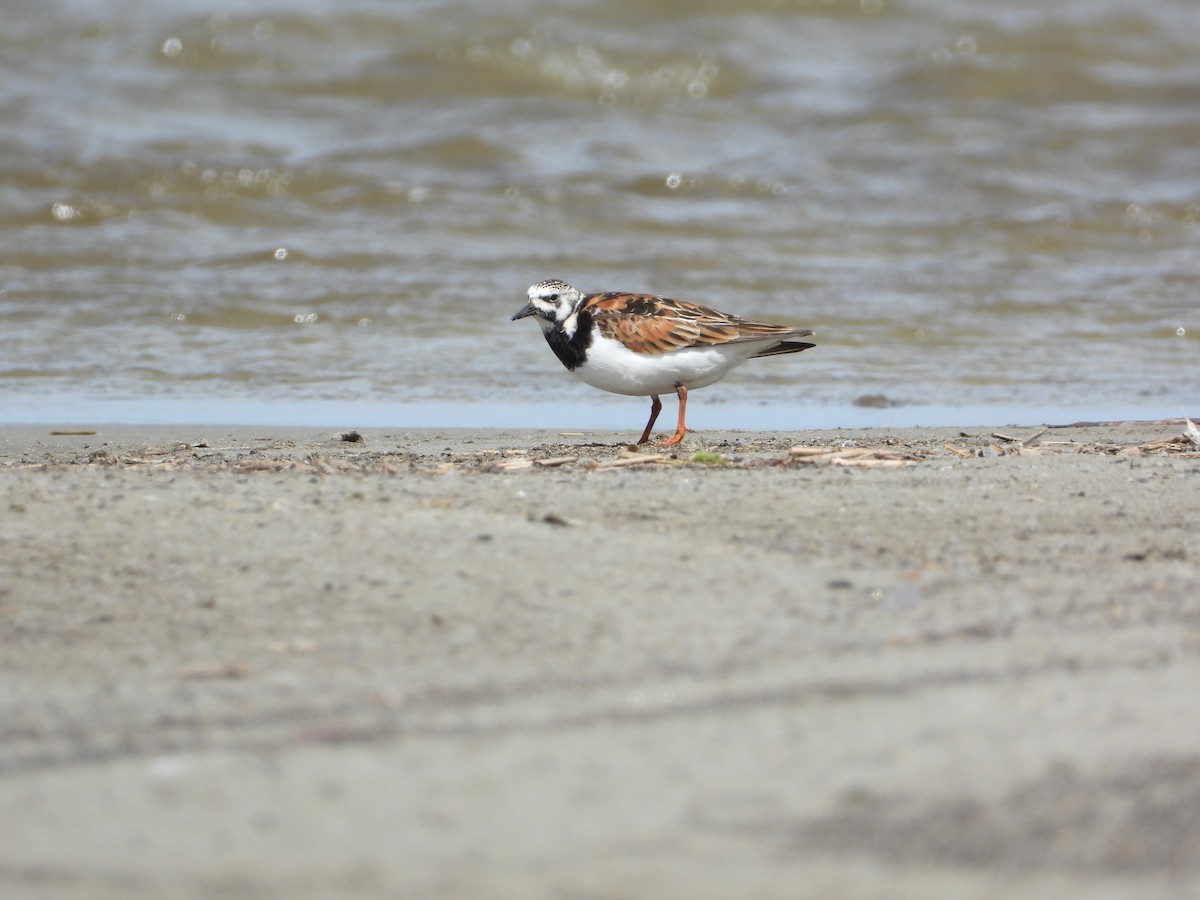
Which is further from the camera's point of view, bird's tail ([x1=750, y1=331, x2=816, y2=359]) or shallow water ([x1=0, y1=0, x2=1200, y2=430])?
shallow water ([x1=0, y1=0, x2=1200, y2=430])

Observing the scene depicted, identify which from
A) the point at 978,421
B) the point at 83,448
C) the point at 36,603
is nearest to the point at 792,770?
the point at 36,603

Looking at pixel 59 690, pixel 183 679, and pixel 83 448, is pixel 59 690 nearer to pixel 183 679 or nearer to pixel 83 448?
pixel 183 679

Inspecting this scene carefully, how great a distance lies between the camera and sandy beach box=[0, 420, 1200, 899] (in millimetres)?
1889

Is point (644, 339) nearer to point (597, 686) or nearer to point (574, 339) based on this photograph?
point (574, 339)

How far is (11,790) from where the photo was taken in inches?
81.7

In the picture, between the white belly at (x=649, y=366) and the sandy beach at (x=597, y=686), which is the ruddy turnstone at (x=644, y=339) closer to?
the white belly at (x=649, y=366)

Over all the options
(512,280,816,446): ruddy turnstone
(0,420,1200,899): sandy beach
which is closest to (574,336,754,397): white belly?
(512,280,816,446): ruddy turnstone

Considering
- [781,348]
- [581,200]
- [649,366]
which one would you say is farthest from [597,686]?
[581,200]

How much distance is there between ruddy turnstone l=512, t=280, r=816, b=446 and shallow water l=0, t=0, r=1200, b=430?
972 millimetres

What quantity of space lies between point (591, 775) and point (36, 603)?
1484mm

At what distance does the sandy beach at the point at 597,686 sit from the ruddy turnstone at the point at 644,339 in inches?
60.8

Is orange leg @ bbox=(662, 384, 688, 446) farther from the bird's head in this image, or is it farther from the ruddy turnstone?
the bird's head

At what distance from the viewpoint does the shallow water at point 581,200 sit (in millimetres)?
8008

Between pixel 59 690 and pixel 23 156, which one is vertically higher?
pixel 23 156
